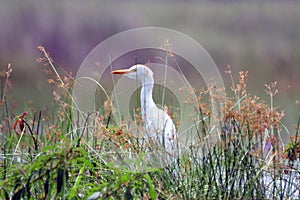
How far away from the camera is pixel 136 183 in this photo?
50.0 inches

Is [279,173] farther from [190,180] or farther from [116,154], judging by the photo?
[116,154]

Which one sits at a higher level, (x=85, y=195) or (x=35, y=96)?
(x=35, y=96)

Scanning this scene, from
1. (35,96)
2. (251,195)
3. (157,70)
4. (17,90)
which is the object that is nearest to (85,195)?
(251,195)

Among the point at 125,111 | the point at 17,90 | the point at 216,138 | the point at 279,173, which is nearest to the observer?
the point at 279,173

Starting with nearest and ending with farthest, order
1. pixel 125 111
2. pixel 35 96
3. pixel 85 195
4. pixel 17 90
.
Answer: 1. pixel 85 195
2. pixel 125 111
3. pixel 35 96
4. pixel 17 90

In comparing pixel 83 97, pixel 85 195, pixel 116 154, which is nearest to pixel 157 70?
pixel 83 97

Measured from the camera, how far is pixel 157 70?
9.90ft

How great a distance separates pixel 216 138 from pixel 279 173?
24cm

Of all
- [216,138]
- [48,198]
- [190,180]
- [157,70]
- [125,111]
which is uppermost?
[157,70]

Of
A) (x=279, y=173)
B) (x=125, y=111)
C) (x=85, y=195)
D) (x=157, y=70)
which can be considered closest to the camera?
(x=85, y=195)

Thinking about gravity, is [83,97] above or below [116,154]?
above

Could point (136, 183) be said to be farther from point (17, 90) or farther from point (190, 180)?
point (17, 90)

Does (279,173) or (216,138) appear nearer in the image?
(279,173)

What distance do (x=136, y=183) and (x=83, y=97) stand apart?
44.3 inches
